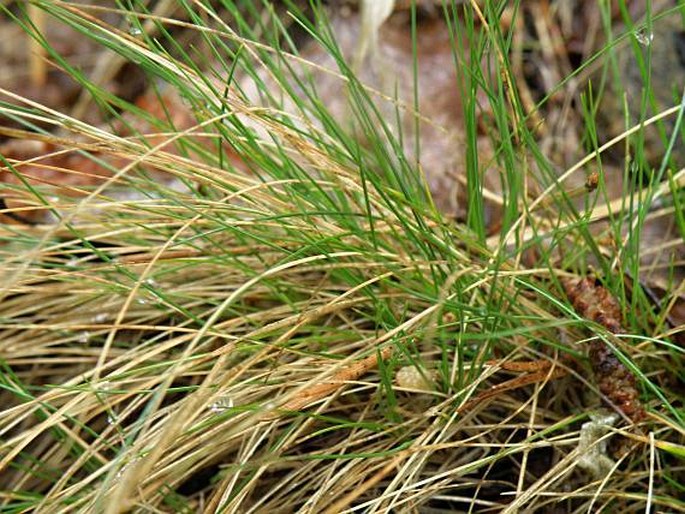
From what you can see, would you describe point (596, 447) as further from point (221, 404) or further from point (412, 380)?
point (221, 404)

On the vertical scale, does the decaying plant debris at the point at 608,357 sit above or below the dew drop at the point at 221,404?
below

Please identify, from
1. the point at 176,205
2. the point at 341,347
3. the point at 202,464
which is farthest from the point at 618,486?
the point at 176,205

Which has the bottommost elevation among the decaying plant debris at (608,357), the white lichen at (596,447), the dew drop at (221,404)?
the white lichen at (596,447)

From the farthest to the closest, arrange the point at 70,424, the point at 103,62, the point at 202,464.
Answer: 1. the point at 103,62
2. the point at 70,424
3. the point at 202,464

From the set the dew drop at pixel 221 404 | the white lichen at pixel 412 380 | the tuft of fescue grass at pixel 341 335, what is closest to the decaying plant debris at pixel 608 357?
the tuft of fescue grass at pixel 341 335

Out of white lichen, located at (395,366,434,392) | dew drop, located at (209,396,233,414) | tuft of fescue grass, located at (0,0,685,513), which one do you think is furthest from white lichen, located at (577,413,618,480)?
dew drop, located at (209,396,233,414)

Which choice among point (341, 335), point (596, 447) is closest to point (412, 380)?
point (341, 335)

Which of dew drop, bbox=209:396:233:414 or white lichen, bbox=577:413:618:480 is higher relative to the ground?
dew drop, bbox=209:396:233:414

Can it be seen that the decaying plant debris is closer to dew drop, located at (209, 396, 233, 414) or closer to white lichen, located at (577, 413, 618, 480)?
white lichen, located at (577, 413, 618, 480)

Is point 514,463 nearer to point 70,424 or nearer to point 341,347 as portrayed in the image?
point 341,347

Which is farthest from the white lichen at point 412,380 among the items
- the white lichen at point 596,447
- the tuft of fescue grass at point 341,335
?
the white lichen at point 596,447

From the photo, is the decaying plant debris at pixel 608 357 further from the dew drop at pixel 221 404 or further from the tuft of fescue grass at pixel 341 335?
the dew drop at pixel 221 404
